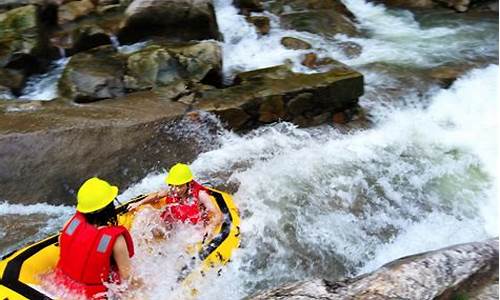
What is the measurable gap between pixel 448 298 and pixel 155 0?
6.58 metres

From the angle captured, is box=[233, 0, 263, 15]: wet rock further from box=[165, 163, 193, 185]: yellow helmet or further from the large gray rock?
box=[165, 163, 193, 185]: yellow helmet

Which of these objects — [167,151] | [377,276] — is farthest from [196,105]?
[377,276]

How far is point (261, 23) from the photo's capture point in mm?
9703

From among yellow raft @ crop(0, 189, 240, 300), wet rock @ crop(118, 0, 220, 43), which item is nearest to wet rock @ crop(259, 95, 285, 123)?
yellow raft @ crop(0, 189, 240, 300)

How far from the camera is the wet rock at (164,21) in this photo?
26.7 feet

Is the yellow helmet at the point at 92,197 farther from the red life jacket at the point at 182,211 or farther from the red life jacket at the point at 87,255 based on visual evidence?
the red life jacket at the point at 182,211

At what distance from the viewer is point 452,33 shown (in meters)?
9.99

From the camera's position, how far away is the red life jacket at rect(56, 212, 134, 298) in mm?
3441

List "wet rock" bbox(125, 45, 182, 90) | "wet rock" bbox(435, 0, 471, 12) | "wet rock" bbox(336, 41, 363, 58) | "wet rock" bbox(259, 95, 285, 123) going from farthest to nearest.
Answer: "wet rock" bbox(435, 0, 471, 12)
"wet rock" bbox(336, 41, 363, 58)
"wet rock" bbox(125, 45, 182, 90)
"wet rock" bbox(259, 95, 285, 123)

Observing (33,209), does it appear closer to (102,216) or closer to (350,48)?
(102,216)

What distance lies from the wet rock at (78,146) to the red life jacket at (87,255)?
1.92 m

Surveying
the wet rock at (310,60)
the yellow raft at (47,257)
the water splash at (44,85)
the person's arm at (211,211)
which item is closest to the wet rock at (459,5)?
the wet rock at (310,60)

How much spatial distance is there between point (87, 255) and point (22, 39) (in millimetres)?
5273

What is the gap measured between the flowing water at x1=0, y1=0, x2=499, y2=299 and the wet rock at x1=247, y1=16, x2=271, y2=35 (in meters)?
1.14
